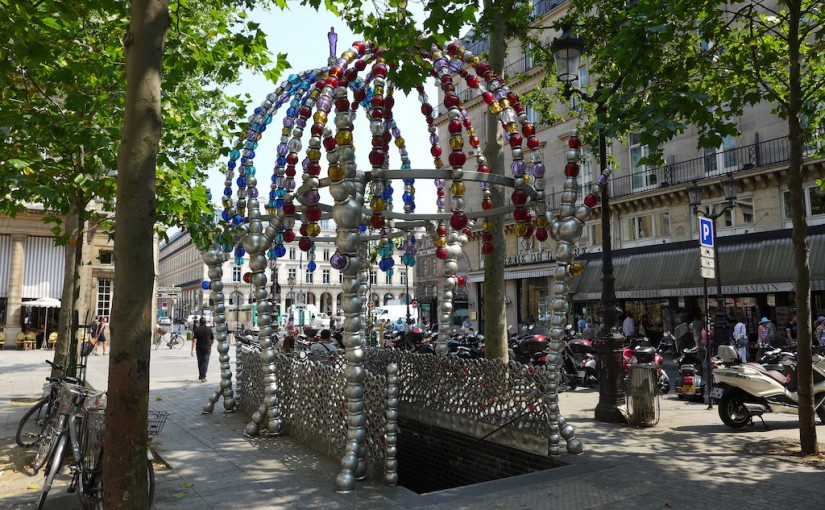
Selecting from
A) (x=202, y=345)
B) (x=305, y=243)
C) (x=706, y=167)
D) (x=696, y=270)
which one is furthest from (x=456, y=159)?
(x=706, y=167)

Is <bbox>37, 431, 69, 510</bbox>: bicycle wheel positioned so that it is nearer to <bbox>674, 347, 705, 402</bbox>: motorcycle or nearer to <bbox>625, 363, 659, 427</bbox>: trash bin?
<bbox>625, 363, 659, 427</bbox>: trash bin

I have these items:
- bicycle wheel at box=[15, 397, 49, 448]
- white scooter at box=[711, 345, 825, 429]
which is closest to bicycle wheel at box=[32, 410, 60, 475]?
bicycle wheel at box=[15, 397, 49, 448]

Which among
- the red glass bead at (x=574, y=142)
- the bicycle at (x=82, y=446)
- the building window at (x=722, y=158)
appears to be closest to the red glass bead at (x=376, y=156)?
the red glass bead at (x=574, y=142)

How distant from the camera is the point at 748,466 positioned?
634cm

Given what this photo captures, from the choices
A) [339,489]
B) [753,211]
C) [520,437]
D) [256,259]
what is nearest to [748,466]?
[520,437]

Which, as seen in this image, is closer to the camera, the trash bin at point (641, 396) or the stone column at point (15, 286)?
the trash bin at point (641, 396)

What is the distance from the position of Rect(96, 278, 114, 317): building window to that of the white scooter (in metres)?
34.4

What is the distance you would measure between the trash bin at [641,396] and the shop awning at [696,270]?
13770 millimetres

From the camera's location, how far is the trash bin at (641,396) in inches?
336

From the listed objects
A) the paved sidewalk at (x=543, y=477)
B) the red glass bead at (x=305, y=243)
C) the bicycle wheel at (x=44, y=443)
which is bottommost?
the paved sidewalk at (x=543, y=477)

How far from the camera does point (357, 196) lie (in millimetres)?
6324

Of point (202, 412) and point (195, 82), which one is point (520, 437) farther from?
point (195, 82)

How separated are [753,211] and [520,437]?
19335mm

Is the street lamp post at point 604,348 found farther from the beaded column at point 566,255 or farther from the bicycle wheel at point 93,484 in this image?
the bicycle wheel at point 93,484
